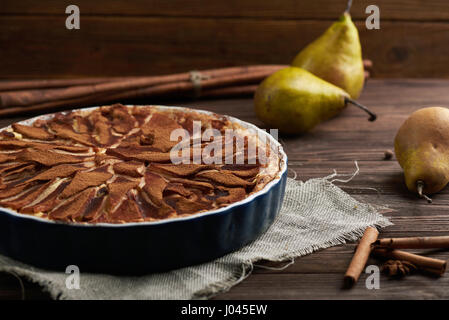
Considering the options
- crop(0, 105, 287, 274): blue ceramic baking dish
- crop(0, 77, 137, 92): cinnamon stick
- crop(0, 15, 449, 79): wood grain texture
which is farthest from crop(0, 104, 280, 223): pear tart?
crop(0, 15, 449, 79): wood grain texture

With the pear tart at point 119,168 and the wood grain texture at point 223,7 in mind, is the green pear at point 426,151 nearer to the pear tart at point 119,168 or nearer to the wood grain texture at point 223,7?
the pear tart at point 119,168

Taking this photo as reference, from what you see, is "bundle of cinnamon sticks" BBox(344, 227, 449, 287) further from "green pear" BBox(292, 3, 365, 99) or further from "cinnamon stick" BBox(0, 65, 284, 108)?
"cinnamon stick" BBox(0, 65, 284, 108)

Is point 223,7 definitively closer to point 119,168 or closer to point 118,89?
point 118,89

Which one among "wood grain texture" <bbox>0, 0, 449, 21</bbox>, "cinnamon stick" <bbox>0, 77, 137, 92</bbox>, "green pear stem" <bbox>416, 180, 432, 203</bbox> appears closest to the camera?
"green pear stem" <bbox>416, 180, 432, 203</bbox>

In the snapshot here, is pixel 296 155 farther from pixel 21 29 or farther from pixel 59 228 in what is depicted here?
pixel 21 29

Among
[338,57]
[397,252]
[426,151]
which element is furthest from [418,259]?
[338,57]

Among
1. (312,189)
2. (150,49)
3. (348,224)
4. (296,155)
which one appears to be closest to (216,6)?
(150,49)

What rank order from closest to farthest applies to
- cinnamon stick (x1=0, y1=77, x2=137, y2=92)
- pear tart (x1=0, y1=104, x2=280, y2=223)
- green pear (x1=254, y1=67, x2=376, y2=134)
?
pear tart (x1=0, y1=104, x2=280, y2=223) → green pear (x1=254, y1=67, x2=376, y2=134) → cinnamon stick (x1=0, y1=77, x2=137, y2=92)
